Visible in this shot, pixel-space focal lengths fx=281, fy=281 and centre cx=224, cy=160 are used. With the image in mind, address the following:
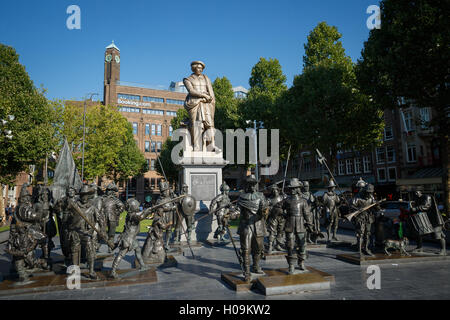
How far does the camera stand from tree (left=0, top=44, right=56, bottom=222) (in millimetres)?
20234

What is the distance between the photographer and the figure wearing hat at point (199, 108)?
40.3ft

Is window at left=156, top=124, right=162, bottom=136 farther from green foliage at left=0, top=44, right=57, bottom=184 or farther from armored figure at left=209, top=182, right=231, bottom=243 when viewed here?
armored figure at left=209, top=182, right=231, bottom=243

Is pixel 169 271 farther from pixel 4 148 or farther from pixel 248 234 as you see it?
pixel 4 148

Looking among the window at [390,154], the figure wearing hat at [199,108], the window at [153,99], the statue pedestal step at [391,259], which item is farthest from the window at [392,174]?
the window at [153,99]

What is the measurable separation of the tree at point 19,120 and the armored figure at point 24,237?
16402 millimetres

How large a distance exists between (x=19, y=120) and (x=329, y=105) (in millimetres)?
24880

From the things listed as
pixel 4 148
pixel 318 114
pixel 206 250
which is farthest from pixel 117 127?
pixel 206 250

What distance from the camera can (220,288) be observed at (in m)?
5.77

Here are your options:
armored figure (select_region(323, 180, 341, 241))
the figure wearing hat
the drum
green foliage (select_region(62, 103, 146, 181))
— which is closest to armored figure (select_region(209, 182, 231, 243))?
the figure wearing hat

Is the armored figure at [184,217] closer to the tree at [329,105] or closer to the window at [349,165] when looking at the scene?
the tree at [329,105]

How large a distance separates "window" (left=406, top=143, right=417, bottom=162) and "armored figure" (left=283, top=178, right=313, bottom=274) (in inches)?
1216

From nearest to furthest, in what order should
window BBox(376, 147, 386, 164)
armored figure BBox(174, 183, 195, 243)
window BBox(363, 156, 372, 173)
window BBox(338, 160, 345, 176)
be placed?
armored figure BBox(174, 183, 195, 243), window BBox(376, 147, 386, 164), window BBox(363, 156, 372, 173), window BBox(338, 160, 345, 176)

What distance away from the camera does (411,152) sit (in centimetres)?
3148

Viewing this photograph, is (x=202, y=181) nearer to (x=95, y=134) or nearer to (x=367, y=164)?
(x=95, y=134)
